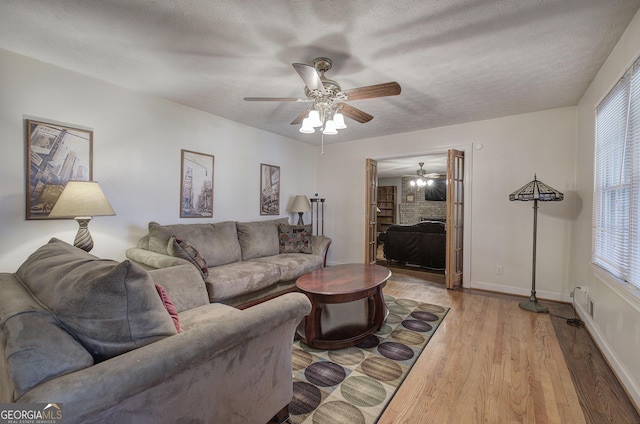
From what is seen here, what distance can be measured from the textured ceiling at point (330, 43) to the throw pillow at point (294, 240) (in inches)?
75.4

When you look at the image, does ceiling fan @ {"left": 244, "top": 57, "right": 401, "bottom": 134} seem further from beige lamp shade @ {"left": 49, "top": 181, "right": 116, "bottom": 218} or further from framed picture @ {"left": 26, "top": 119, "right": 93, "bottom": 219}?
framed picture @ {"left": 26, "top": 119, "right": 93, "bottom": 219}

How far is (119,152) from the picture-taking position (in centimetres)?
292

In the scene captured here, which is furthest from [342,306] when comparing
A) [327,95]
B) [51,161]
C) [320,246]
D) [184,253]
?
[51,161]

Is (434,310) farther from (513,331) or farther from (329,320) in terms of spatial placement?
(329,320)

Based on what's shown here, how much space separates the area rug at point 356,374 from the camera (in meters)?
1.61

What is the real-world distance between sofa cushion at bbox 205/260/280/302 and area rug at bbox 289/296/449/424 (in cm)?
82

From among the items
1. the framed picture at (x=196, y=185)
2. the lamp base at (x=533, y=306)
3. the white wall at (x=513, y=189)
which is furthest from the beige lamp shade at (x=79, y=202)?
the lamp base at (x=533, y=306)

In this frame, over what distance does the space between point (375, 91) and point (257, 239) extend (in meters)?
2.46

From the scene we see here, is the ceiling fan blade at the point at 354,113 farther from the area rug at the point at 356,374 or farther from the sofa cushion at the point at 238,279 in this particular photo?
the area rug at the point at 356,374

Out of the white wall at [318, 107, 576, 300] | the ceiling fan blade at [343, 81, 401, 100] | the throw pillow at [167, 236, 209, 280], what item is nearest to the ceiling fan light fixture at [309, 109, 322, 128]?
the ceiling fan blade at [343, 81, 401, 100]

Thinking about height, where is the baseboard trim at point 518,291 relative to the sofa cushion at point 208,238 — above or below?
below

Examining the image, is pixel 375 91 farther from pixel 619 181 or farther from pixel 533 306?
pixel 533 306

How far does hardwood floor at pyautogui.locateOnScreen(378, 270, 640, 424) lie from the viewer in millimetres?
1601

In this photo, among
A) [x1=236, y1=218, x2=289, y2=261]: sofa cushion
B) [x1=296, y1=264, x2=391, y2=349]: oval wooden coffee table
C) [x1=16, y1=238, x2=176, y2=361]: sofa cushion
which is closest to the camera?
[x1=16, y1=238, x2=176, y2=361]: sofa cushion
